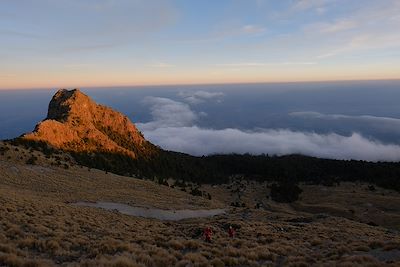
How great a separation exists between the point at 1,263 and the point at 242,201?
76878mm

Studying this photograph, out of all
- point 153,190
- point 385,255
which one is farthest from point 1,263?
point 153,190

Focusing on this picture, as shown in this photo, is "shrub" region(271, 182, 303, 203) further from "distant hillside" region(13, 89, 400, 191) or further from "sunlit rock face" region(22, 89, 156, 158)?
"sunlit rock face" region(22, 89, 156, 158)

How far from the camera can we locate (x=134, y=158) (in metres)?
98.4

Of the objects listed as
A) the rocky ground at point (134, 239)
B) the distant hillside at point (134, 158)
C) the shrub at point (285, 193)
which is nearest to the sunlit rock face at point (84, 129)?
the distant hillside at point (134, 158)

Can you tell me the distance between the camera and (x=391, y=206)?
7412 cm

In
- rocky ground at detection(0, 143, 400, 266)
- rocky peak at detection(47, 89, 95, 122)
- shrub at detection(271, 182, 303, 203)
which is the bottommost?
shrub at detection(271, 182, 303, 203)

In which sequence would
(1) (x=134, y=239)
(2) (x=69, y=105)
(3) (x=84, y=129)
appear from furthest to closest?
(2) (x=69, y=105) → (3) (x=84, y=129) → (1) (x=134, y=239)

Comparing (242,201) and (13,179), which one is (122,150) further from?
(13,179)

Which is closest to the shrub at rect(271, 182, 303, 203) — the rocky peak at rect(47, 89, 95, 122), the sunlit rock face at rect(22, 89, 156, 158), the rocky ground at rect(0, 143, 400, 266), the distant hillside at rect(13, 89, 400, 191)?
the distant hillside at rect(13, 89, 400, 191)

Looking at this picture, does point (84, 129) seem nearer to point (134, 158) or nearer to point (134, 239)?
point (134, 158)

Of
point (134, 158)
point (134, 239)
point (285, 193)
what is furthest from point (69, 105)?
point (134, 239)

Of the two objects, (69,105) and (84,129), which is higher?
(69,105)

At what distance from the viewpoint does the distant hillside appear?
79.2 m

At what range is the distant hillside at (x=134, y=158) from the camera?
7925cm
